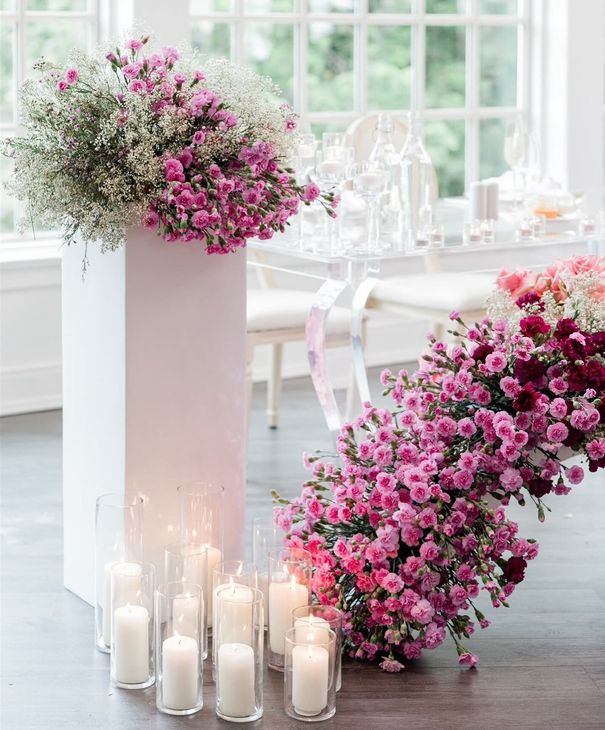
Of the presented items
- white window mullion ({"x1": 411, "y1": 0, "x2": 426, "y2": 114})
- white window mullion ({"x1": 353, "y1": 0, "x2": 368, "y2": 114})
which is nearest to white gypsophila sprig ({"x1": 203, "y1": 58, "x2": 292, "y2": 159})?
white window mullion ({"x1": 353, "y1": 0, "x2": 368, "y2": 114})

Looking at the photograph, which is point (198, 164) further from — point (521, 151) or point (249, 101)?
point (521, 151)

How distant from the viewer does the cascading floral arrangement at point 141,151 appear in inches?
103

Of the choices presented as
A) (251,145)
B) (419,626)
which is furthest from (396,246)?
(419,626)

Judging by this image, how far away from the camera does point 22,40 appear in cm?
492

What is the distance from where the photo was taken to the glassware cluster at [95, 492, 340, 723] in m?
2.39

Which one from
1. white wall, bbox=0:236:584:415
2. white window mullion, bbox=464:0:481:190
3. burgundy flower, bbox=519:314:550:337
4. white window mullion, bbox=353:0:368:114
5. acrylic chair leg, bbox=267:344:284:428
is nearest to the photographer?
burgundy flower, bbox=519:314:550:337

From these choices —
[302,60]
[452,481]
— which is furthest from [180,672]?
[302,60]

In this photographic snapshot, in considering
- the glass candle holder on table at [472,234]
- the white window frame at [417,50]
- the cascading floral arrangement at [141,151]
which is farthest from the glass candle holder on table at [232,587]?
the white window frame at [417,50]

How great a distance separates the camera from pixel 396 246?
3.90 meters

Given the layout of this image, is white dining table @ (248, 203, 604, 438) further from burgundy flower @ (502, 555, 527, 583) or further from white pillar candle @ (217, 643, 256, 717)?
white pillar candle @ (217, 643, 256, 717)

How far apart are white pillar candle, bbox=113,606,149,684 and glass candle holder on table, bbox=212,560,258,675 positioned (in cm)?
13

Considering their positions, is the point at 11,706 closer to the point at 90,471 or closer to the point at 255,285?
the point at 90,471

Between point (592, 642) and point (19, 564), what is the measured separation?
55.4 inches

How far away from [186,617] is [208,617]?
38 cm
